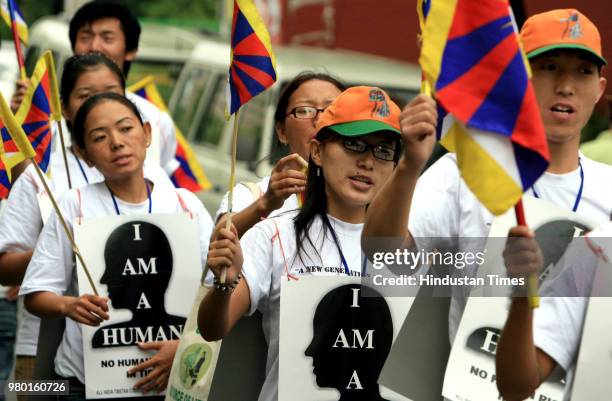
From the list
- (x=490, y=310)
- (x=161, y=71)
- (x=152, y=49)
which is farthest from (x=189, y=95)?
(x=490, y=310)

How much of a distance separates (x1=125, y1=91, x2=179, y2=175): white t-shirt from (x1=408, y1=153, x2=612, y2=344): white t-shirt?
10.5ft

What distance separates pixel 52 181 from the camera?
645 centimetres

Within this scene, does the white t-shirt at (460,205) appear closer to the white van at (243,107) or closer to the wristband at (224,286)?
the wristband at (224,286)

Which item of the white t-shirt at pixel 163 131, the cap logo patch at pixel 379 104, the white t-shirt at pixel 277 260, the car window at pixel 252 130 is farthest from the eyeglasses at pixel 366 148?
the car window at pixel 252 130

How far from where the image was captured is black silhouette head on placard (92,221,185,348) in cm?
567

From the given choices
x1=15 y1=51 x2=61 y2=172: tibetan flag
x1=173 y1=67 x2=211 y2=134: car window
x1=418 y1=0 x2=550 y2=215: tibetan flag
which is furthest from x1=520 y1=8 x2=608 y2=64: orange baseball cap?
x1=173 y1=67 x2=211 y2=134: car window

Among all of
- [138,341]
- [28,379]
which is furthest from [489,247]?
[28,379]

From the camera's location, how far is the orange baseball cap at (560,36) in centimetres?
445

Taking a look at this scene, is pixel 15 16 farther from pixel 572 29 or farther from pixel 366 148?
pixel 572 29

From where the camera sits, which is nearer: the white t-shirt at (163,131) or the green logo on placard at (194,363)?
the green logo on placard at (194,363)

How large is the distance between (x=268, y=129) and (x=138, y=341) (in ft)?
17.9

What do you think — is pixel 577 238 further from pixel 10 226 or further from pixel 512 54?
pixel 10 226

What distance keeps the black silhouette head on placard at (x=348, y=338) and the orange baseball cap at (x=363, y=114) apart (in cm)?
52

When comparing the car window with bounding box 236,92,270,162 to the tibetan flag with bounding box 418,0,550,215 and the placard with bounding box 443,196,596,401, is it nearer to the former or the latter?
the placard with bounding box 443,196,596,401
